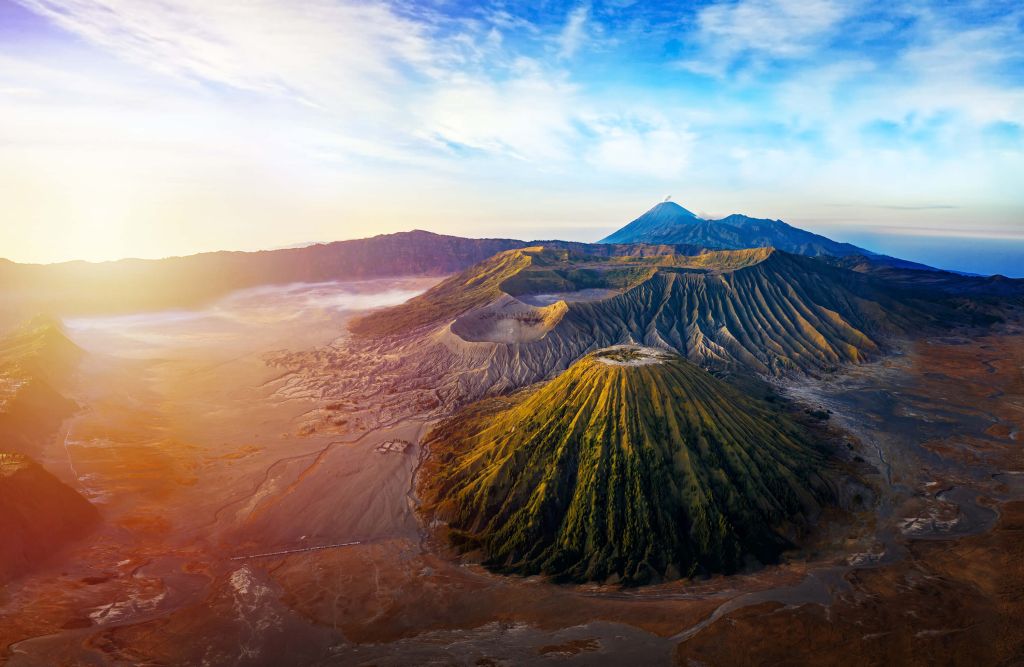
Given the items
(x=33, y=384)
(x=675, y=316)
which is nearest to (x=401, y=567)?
(x=33, y=384)

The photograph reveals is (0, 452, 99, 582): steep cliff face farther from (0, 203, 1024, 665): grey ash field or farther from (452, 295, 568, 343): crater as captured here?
(452, 295, 568, 343): crater

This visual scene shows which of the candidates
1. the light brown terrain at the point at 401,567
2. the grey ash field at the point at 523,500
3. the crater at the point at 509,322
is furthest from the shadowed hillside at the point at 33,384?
the crater at the point at 509,322

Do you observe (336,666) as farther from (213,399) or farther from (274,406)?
(213,399)

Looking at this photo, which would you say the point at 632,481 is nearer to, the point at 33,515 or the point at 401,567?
the point at 401,567

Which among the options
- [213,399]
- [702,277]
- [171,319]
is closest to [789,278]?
[702,277]

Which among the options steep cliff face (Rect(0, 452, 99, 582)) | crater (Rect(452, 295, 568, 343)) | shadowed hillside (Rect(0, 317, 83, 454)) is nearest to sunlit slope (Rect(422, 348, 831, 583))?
steep cliff face (Rect(0, 452, 99, 582))
